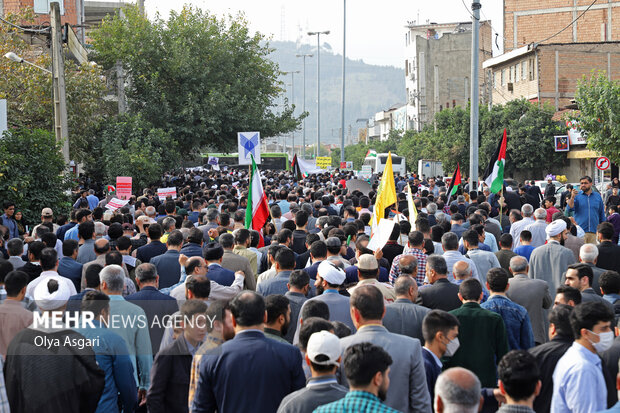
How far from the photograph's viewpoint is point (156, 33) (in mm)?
33312

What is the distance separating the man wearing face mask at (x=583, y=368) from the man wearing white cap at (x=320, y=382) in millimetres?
1398

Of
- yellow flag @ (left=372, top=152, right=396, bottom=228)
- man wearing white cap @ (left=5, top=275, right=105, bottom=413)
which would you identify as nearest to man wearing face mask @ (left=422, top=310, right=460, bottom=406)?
man wearing white cap @ (left=5, top=275, right=105, bottom=413)

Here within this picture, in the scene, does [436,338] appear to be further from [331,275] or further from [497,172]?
[497,172]

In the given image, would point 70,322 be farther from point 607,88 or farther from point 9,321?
point 607,88

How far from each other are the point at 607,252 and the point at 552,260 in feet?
2.75

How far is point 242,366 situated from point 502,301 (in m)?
2.69

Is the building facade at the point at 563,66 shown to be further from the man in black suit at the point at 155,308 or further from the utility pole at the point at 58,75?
the man in black suit at the point at 155,308

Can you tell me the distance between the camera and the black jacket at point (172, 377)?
5277mm

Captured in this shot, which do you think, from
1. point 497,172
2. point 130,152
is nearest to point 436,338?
point 497,172

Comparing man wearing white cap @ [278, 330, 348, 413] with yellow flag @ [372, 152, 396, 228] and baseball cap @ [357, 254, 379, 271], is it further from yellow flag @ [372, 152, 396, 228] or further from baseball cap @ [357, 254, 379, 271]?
yellow flag @ [372, 152, 396, 228]

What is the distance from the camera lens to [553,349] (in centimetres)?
534

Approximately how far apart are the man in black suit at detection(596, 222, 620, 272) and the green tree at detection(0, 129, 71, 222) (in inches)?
459

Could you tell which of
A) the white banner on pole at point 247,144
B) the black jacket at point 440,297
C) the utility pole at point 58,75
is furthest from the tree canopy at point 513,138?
the black jacket at point 440,297

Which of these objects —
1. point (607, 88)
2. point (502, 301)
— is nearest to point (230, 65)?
point (607, 88)
